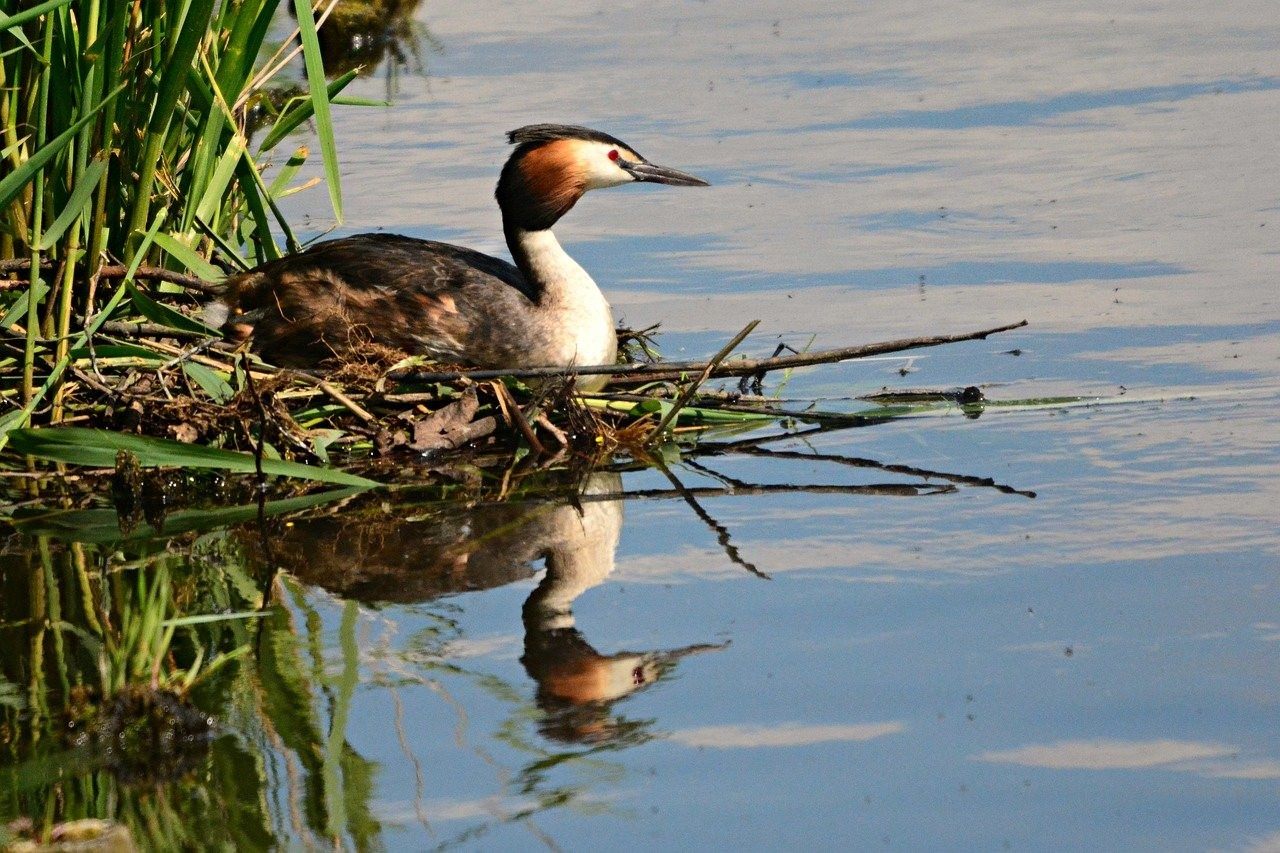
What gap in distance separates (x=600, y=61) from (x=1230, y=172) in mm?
4194

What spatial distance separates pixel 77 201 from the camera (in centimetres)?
530

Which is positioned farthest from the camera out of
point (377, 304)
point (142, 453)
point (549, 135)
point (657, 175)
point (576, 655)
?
point (657, 175)

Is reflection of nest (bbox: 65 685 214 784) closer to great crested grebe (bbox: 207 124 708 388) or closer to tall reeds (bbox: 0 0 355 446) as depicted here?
tall reeds (bbox: 0 0 355 446)

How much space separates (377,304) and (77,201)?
3.36 ft

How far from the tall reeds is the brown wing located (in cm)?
24

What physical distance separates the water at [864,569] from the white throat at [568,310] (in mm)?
499

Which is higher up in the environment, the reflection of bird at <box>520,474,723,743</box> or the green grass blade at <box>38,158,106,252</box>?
the green grass blade at <box>38,158,106,252</box>

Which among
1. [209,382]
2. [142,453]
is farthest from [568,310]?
[142,453]

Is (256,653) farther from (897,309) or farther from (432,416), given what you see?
(897,309)

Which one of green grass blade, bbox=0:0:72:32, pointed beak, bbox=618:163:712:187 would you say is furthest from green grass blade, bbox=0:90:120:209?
pointed beak, bbox=618:163:712:187

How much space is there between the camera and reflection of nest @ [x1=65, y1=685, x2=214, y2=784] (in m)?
3.51

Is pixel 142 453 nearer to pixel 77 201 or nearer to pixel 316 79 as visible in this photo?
pixel 77 201

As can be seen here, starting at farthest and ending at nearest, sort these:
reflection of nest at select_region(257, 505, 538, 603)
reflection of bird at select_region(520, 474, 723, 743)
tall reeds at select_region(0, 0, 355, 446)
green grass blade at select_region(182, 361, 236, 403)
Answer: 1. green grass blade at select_region(182, 361, 236, 403)
2. tall reeds at select_region(0, 0, 355, 446)
3. reflection of nest at select_region(257, 505, 538, 603)
4. reflection of bird at select_region(520, 474, 723, 743)

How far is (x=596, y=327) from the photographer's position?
236 inches
